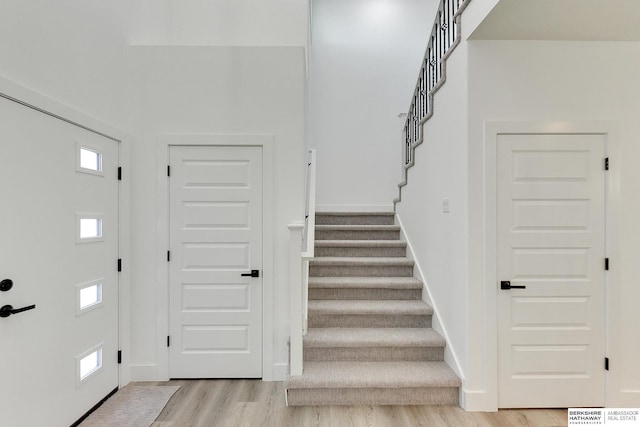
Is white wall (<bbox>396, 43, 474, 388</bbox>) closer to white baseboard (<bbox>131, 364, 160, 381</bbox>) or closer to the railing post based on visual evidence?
the railing post

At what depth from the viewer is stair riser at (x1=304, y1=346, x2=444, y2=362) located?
2906 mm

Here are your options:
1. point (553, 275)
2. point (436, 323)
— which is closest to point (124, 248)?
point (436, 323)

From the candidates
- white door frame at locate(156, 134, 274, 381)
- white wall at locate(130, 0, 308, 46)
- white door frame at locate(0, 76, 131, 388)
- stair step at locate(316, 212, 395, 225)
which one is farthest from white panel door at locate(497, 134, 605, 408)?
white door frame at locate(0, 76, 131, 388)

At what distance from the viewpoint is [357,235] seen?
4.32 metres

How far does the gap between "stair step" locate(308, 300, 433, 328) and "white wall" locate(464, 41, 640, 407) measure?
68 cm

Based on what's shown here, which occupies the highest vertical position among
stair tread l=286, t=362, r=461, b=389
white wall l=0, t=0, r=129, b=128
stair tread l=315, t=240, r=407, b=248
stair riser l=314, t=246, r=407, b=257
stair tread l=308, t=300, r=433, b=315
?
white wall l=0, t=0, r=129, b=128

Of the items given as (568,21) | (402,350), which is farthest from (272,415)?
(568,21)

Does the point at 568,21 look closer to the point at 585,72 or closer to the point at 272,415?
the point at 585,72

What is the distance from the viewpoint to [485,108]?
2547 millimetres

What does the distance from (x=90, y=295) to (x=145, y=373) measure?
0.91m

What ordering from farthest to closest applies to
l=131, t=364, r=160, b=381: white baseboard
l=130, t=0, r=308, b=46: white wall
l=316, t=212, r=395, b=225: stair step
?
l=316, t=212, r=395, b=225: stair step < l=130, t=0, r=308, b=46: white wall < l=131, t=364, r=160, b=381: white baseboard

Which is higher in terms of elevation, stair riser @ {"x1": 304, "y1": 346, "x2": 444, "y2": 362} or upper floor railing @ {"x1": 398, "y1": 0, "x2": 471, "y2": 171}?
upper floor railing @ {"x1": 398, "y1": 0, "x2": 471, "y2": 171}

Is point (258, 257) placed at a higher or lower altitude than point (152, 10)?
lower

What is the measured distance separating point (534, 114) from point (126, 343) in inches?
147
